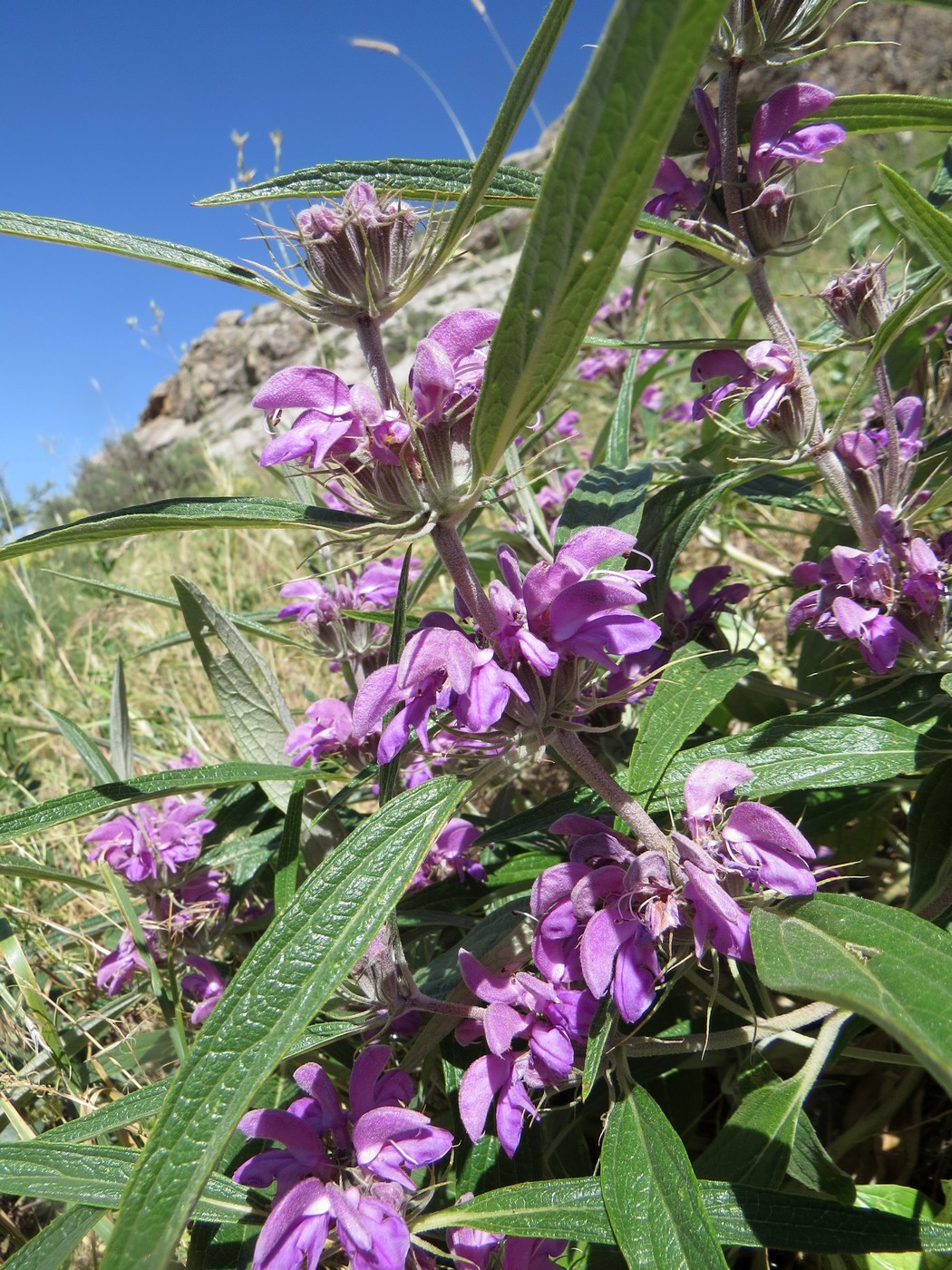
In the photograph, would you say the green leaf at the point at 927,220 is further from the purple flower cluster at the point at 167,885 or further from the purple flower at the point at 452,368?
the purple flower cluster at the point at 167,885

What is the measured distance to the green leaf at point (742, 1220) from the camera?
84cm

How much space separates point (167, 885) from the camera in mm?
1690

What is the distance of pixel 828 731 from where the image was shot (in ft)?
3.39

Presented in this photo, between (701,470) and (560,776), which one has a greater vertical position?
(701,470)

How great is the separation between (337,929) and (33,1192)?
524 mm

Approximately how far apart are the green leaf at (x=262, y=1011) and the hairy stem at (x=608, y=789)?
14 centimetres

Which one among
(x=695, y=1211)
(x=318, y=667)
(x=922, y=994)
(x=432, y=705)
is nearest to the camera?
(x=922, y=994)

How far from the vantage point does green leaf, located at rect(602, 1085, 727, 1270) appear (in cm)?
78

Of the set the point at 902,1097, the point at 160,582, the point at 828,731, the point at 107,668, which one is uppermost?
the point at 160,582

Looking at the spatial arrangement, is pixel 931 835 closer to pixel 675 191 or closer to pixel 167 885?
pixel 675 191

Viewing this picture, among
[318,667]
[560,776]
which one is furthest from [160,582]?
[560,776]

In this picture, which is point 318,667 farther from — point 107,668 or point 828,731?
point 828,731

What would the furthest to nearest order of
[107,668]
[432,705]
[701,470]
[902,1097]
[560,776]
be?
[107,668] < [560,776] < [701,470] < [902,1097] < [432,705]

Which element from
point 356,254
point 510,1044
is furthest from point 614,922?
point 356,254
